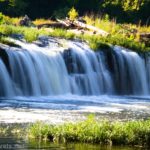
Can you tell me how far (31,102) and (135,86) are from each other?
12110 mm

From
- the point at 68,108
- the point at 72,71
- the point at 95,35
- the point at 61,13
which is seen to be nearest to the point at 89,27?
the point at 95,35

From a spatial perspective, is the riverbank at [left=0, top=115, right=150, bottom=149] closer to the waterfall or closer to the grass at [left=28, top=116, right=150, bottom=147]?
the grass at [left=28, top=116, right=150, bottom=147]

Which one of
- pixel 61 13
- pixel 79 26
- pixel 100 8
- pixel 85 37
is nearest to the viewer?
pixel 85 37

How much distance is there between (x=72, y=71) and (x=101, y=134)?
22.1 m

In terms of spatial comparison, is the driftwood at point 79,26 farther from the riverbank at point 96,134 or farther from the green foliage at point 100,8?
the riverbank at point 96,134

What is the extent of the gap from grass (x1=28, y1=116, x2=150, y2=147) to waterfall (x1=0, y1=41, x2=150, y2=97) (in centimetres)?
1574

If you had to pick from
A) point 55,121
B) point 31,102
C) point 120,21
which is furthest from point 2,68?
point 120,21

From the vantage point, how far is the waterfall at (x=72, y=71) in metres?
38.4

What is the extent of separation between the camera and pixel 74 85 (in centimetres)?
4169

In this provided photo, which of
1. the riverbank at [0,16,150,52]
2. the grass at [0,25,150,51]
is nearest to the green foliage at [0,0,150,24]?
the riverbank at [0,16,150,52]

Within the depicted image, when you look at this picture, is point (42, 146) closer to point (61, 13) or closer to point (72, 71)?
point (72, 71)

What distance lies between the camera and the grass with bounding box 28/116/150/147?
67.7ft

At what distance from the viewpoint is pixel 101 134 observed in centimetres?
2072

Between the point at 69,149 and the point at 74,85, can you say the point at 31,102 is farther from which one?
the point at 69,149
